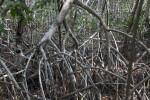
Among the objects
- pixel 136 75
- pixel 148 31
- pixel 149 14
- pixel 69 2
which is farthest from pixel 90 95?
pixel 149 14

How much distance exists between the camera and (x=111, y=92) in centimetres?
271

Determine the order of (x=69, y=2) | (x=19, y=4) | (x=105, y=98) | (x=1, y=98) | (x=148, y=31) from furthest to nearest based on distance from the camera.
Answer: (x=148, y=31)
(x=105, y=98)
(x=1, y=98)
(x=69, y=2)
(x=19, y=4)

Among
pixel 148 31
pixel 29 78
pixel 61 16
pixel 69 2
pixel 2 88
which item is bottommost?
pixel 2 88

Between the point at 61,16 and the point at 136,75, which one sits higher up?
the point at 61,16

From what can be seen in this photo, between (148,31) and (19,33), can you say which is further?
(148,31)

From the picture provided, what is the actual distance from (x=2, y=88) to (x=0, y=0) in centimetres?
176

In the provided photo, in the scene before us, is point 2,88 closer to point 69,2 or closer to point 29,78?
point 29,78

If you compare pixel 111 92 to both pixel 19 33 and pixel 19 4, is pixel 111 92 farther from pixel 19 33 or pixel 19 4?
pixel 19 4

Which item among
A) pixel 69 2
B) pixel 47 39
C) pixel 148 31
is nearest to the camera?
pixel 47 39

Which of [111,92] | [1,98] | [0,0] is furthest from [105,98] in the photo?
[0,0]

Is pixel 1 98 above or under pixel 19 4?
under

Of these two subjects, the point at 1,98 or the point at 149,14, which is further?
the point at 149,14

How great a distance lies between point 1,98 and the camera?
2.52 m

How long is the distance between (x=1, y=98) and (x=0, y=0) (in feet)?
5.40
